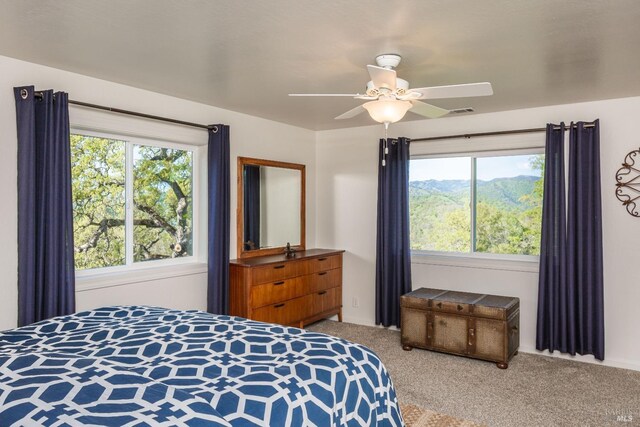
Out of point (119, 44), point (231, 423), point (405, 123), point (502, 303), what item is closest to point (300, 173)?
point (405, 123)

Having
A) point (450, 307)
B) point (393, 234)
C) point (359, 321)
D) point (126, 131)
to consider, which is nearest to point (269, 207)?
point (393, 234)

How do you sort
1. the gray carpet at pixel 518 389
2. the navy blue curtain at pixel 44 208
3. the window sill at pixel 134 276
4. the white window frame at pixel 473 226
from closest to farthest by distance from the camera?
the navy blue curtain at pixel 44 208 < the gray carpet at pixel 518 389 < the window sill at pixel 134 276 < the white window frame at pixel 473 226

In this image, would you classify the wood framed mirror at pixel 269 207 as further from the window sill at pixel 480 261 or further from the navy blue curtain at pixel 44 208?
the navy blue curtain at pixel 44 208

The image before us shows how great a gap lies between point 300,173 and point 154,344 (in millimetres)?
3583

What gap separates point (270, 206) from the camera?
16.6ft

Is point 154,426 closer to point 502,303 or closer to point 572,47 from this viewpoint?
point 572,47

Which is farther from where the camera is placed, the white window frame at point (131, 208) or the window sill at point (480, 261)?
the window sill at point (480, 261)

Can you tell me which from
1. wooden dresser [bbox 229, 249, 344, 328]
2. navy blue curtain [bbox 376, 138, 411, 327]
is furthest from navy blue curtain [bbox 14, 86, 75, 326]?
navy blue curtain [bbox 376, 138, 411, 327]

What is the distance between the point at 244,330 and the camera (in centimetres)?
236

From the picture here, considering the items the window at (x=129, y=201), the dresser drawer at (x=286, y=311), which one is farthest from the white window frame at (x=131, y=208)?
the dresser drawer at (x=286, y=311)

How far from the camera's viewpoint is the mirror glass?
474 cm

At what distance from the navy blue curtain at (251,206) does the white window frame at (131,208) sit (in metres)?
0.54

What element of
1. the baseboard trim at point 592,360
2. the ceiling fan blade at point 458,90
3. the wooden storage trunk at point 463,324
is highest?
the ceiling fan blade at point 458,90

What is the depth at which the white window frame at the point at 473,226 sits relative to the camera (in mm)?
4469
